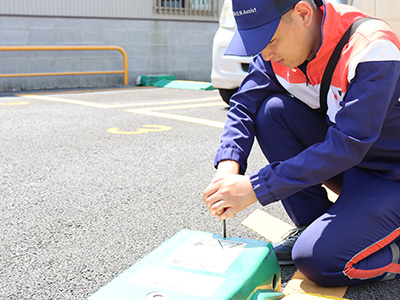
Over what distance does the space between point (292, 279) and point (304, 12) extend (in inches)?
36.0

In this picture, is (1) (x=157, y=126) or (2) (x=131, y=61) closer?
(1) (x=157, y=126)

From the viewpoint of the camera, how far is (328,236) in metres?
1.75

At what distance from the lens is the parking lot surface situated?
1.92 metres

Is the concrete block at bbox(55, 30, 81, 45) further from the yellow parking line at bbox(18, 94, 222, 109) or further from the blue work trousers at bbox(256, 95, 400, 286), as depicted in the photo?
the blue work trousers at bbox(256, 95, 400, 286)

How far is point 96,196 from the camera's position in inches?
111

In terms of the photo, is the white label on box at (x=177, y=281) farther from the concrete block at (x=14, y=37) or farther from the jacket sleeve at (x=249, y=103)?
the concrete block at (x=14, y=37)

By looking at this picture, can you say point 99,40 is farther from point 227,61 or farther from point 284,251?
point 284,251

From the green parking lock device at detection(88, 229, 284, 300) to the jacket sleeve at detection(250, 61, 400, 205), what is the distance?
19 cm

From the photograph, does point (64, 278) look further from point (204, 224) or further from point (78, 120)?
point (78, 120)

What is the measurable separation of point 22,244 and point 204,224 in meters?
0.78

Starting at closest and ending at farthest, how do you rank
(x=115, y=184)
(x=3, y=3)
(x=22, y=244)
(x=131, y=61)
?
1. (x=22, y=244)
2. (x=115, y=184)
3. (x=3, y=3)
4. (x=131, y=61)

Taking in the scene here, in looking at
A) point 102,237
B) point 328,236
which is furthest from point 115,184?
point 328,236

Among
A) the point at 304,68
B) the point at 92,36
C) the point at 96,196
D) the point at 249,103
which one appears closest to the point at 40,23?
the point at 92,36

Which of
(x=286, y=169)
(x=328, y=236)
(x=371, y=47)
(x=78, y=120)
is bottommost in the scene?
(x=78, y=120)
